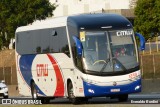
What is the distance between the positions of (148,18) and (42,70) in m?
30.8

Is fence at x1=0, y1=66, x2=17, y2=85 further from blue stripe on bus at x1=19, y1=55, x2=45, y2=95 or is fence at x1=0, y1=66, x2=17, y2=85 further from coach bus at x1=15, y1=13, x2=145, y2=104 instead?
coach bus at x1=15, y1=13, x2=145, y2=104

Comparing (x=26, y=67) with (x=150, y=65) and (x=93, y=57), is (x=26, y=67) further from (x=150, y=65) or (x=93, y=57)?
(x=150, y=65)

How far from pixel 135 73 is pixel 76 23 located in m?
2.83

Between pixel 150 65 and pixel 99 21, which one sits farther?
pixel 150 65

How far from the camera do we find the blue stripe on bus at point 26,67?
34.4 meters

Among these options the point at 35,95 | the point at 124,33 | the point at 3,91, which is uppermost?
the point at 124,33

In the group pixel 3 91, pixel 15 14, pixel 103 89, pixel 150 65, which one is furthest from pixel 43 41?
pixel 15 14

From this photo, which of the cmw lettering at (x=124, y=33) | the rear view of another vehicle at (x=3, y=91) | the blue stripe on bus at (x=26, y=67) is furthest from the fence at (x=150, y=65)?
the cmw lettering at (x=124, y=33)

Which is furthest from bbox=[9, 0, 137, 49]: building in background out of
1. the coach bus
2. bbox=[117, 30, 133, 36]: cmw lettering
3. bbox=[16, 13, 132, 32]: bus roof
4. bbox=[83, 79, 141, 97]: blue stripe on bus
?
bbox=[83, 79, 141, 97]: blue stripe on bus

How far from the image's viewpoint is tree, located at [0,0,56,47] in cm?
7612

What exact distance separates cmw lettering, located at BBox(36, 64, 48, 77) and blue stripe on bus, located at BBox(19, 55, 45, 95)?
627 millimetres

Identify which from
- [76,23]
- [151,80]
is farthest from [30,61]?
[151,80]

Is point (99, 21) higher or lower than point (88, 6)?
higher

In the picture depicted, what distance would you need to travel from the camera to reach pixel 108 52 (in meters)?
28.7
